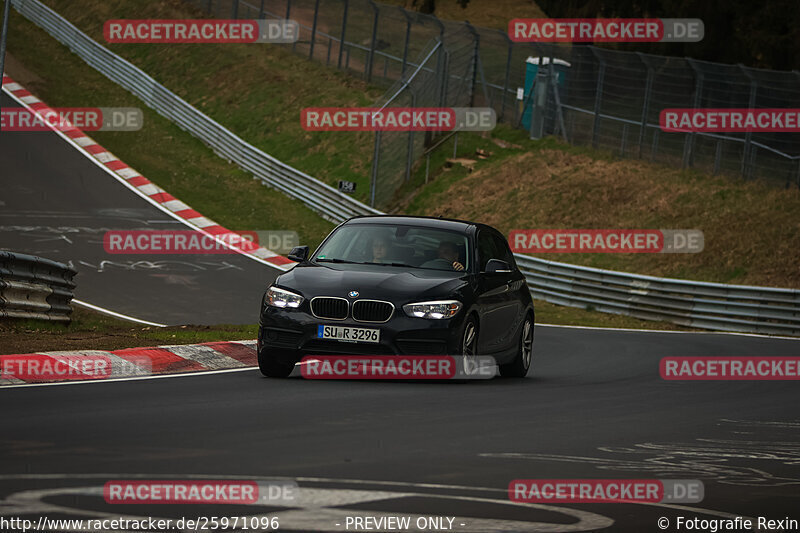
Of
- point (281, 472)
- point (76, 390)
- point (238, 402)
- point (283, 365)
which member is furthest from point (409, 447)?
point (283, 365)

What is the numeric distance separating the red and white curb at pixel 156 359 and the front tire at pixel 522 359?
8.58 ft

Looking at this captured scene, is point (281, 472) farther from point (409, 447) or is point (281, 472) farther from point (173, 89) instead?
point (173, 89)

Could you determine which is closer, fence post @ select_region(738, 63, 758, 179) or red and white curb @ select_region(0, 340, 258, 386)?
red and white curb @ select_region(0, 340, 258, 386)

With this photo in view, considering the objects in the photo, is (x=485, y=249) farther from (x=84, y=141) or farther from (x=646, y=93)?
(x=84, y=141)

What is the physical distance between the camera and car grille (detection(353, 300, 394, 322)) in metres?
11.9

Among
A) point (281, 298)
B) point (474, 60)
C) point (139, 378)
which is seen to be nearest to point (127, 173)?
point (474, 60)

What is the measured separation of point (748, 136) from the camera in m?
32.2

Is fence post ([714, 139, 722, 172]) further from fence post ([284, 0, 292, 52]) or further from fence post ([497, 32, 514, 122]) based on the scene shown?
fence post ([284, 0, 292, 52])

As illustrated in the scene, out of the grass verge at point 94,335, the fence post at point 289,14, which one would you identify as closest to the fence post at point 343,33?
the fence post at point 289,14

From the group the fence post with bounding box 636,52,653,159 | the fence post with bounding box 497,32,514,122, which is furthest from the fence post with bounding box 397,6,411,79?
the fence post with bounding box 636,52,653,159

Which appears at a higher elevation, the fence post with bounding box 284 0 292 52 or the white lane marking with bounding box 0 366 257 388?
the fence post with bounding box 284 0 292 52

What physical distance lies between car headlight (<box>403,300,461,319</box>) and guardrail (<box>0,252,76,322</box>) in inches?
209

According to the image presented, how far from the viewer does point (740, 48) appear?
42.8m

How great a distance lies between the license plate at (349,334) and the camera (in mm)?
11797
